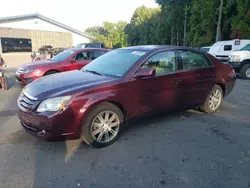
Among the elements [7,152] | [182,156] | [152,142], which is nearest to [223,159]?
[182,156]

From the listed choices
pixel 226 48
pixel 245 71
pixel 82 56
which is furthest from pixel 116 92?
pixel 226 48

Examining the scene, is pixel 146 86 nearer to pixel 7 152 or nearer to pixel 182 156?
pixel 182 156

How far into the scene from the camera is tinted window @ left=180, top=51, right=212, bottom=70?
14.6 feet

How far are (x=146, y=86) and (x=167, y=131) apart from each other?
98 centimetres

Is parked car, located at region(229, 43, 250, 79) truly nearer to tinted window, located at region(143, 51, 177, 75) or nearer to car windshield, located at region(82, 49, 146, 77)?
tinted window, located at region(143, 51, 177, 75)

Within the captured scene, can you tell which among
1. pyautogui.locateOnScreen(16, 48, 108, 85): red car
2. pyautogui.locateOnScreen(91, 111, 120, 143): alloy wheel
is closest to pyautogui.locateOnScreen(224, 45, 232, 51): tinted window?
pyautogui.locateOnScreen(16, 48, 108, 85): red car

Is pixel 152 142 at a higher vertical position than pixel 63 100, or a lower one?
lower

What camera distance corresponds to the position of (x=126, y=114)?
3729 mm

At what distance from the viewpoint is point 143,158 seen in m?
3.19

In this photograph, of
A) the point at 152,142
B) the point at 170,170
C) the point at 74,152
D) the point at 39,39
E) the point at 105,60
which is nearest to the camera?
the point at 170,170

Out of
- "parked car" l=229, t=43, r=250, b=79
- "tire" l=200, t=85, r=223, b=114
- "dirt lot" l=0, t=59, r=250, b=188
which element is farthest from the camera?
"parked car" l=229, t=43, r=250, b=79

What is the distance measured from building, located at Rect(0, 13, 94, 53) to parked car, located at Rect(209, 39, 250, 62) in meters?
22.9

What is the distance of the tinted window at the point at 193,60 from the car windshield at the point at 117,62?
943 mm

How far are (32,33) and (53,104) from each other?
93.9 feet
